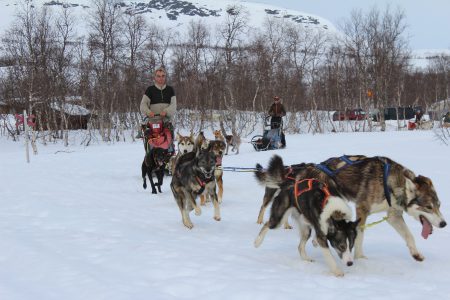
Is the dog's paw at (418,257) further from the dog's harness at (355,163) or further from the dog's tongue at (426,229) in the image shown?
the dog's harness at (355,163)

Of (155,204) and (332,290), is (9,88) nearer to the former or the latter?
(155,204)

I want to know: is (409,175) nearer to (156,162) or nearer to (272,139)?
(156,162)

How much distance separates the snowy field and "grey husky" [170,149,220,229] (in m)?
0.21

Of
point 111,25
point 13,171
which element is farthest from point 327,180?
point 111,25

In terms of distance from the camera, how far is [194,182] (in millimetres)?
4742

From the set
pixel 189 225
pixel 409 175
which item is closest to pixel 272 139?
pixel 189 225

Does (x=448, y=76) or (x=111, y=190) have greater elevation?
(x=448, y=76)

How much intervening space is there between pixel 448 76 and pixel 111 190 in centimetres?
3907

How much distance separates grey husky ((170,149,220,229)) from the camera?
4727 mm

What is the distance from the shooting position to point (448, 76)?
3856cm

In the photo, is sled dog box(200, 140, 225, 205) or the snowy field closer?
the snowy field

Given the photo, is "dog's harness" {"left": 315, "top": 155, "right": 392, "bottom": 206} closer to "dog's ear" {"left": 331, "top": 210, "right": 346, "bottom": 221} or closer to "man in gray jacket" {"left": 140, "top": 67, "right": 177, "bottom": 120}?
"dog's ear" {"left": 331, "top": 210, "right": 346, "bottom": 221}

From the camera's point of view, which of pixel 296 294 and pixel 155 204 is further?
pixel 155 204

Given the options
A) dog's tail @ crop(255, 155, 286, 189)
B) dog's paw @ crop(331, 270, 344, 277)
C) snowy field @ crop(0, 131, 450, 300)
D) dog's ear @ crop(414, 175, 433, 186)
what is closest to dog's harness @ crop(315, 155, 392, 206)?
dog's ear @ crop(414, 175, 433, 186)
